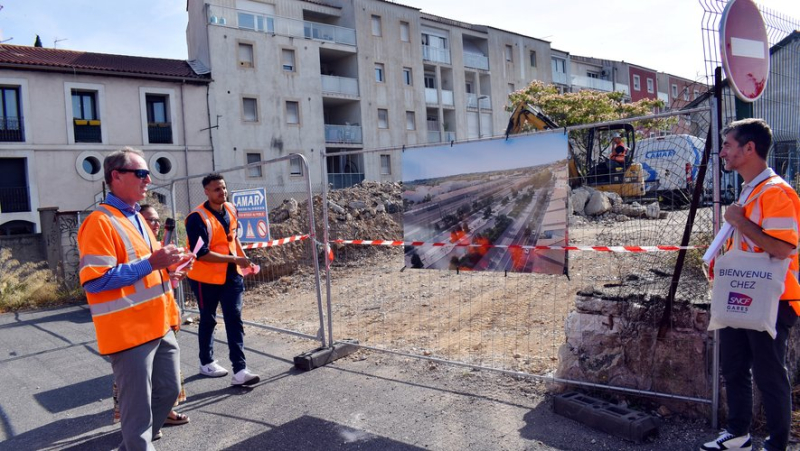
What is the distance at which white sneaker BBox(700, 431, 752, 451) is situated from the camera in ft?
11.3

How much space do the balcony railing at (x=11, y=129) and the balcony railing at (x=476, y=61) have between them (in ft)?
86.6

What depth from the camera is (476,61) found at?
3969 centimetres

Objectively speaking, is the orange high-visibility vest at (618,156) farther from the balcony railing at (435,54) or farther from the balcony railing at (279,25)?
the balcony railing at (435,54)

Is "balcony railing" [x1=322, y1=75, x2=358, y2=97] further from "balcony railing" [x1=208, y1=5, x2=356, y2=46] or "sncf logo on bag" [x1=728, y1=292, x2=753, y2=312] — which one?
"sncf logo on bag" [x1=728, y1=292, x2=753, y2=312]

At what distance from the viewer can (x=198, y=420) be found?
4.68 meters

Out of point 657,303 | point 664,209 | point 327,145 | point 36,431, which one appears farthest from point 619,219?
point 327,145

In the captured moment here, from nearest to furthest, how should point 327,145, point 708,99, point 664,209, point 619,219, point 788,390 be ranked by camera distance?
point 788,390 < point 708,99 < point 664,209 < point 619,219 < point 327,145

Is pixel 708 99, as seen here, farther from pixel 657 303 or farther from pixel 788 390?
pixel 788 390

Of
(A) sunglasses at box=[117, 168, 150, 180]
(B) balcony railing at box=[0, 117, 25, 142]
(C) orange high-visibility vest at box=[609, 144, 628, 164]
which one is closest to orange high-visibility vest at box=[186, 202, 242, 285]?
(A) sunglasses at box=[117, 168, 150, 180]

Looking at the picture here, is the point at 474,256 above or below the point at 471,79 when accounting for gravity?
below

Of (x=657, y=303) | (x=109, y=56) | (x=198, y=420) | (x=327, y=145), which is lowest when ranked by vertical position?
(x=198, y=420)

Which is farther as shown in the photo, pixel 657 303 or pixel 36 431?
pixel 36 431

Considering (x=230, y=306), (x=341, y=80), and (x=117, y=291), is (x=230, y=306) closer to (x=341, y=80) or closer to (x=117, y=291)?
(x=117, y=291)

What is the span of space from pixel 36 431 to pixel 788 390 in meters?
5.45
